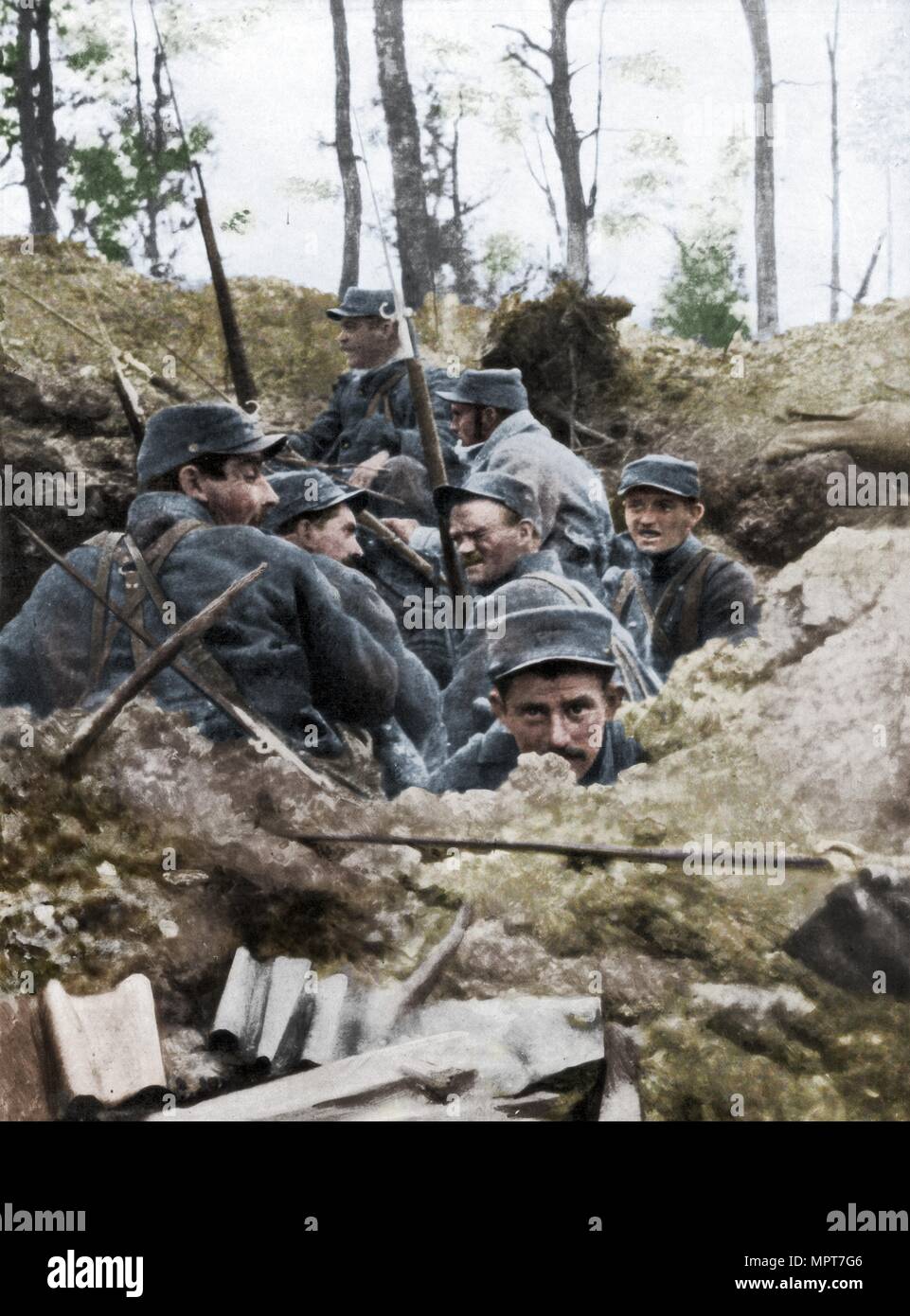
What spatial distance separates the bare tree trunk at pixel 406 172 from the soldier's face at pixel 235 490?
1133 mm

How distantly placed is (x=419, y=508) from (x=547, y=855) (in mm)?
1690

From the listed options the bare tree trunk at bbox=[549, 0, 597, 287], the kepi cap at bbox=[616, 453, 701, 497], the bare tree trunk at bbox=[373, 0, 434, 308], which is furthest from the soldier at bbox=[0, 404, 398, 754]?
the bare tree trunk at bbox=[549, 0, 597, 287]

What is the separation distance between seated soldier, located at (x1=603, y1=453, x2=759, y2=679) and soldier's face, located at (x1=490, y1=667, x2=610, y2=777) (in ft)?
1.09

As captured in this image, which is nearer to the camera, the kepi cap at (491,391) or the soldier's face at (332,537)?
the soldier's face at (332,537)

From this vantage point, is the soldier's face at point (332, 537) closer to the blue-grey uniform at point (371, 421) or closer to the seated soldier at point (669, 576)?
the blue-grey uniform at point (371, 421)

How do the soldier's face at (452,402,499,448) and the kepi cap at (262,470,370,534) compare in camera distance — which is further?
the soldier's face at (452,402,499,448)

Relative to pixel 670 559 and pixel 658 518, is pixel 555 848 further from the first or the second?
pixel 658 518

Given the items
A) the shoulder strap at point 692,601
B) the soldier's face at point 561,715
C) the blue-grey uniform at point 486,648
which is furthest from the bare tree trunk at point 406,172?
the soldier's face at point 561,715

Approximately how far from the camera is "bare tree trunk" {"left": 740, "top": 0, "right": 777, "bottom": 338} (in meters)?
6.81

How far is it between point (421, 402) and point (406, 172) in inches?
46.1

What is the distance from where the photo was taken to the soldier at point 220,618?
655 cm

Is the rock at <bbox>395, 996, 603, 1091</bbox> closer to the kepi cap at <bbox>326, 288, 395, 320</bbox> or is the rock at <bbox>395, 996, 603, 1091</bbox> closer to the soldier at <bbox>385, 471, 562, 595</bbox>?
the soldier at <bbox>385, 471, 562, 595</bbox>
